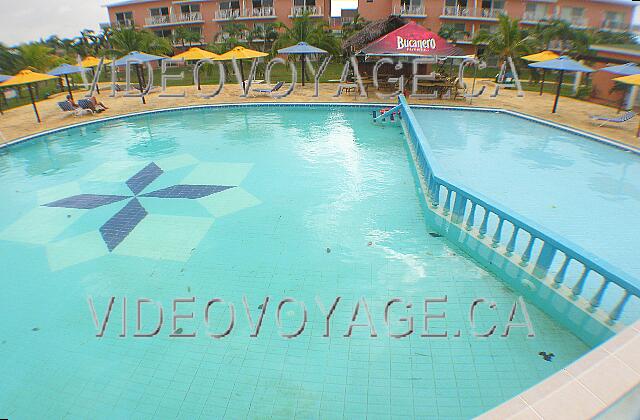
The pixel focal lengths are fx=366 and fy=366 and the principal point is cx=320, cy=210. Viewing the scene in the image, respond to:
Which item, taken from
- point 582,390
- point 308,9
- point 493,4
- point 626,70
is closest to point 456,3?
point 493,4

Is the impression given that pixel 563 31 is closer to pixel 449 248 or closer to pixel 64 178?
pixel 449 248

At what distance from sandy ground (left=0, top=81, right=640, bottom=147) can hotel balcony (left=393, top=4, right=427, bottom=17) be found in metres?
14.4

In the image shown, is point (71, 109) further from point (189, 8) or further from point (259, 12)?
point (189, 8)

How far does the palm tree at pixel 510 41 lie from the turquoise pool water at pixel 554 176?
957cm

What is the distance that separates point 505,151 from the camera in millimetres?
10305

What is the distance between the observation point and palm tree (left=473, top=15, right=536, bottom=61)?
20.1 m

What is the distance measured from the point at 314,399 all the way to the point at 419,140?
6.35 m

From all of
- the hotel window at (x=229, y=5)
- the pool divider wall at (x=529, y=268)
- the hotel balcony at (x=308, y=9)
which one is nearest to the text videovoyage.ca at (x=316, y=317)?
the pool divider wall at (x=529, y=268)

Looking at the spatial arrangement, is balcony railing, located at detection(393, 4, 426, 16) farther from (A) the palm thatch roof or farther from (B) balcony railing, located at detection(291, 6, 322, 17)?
(A) the palm thatch roof

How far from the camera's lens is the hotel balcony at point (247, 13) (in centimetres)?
3467

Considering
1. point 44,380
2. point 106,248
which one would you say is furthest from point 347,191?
point 44,380

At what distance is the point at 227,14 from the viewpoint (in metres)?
36.1

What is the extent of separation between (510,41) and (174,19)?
1299 inches

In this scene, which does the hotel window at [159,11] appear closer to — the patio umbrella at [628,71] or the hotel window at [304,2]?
the hotel window at [304,2]
